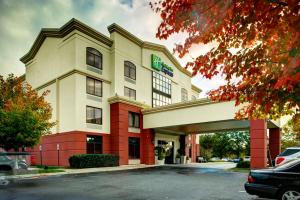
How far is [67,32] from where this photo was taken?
1157 inches

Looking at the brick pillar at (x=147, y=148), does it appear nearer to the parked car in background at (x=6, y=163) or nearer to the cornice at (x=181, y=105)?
the cornice at (x=181, y=105)

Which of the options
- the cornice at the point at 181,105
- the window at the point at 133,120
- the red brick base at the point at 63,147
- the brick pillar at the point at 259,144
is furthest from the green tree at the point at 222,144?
the brick pillar at the point at 259,144

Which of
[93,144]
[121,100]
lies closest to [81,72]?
[121,100]

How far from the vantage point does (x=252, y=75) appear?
21.8ft

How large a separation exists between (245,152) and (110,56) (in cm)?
6117

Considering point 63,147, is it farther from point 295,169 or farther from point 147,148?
point 295,169

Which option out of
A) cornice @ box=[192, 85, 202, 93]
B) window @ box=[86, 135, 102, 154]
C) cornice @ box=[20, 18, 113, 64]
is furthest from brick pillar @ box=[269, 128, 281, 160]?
cornice @ box=[192, 85, 202, 93]

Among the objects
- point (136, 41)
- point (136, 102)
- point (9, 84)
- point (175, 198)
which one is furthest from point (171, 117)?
point (175, 198)

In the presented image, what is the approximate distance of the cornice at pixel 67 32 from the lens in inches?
1116

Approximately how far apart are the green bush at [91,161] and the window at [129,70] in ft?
34.1

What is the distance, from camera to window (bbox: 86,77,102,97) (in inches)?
1147

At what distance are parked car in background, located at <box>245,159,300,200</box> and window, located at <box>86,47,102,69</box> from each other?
23900 mm

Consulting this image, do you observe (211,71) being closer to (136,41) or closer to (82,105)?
(82,105)

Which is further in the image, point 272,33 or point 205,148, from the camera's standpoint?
point 205,148
